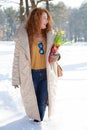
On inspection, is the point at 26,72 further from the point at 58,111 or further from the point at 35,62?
the point at 58,111

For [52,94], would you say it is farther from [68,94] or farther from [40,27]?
[68,94]

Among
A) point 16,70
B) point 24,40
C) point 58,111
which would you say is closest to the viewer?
point 24,40

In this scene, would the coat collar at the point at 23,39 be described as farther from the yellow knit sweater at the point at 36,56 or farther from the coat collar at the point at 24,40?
the yellow knit sweater at the point at 36,56

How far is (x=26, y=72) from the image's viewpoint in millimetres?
5078

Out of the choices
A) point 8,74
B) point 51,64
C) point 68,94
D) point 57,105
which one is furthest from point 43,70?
point 8,74

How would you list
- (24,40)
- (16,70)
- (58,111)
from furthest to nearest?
(58,111)
(16,70)
(24,40)

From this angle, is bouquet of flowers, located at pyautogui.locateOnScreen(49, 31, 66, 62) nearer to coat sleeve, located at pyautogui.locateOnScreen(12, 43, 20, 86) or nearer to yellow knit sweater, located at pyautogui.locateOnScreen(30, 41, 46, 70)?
yellow knit sweater, located at pyautogui.locateOnScreen(30, 41, 46, 70)

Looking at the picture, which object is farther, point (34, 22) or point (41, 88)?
point (41, 88)

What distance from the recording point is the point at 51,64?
17.2 feet

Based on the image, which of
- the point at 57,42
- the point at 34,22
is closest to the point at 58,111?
the point at 57,42

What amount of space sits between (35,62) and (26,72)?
0.18m

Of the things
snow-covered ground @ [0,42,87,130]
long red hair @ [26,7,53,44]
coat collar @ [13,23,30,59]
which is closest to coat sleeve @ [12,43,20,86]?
coat collar @ [13,23,30,59]

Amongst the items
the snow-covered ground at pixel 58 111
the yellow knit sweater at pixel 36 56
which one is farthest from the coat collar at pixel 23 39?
the snow-covered ground at pixel 58 111

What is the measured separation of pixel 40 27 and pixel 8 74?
573cm
